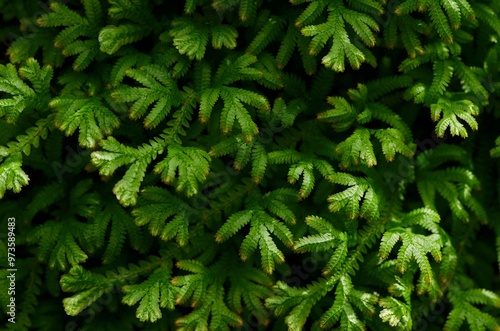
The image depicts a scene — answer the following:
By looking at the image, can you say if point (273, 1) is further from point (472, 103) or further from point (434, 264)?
point (434, 264)

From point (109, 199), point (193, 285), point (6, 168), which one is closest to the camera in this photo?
point (6, 168)

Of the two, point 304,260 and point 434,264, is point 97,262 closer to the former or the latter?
point 304,260

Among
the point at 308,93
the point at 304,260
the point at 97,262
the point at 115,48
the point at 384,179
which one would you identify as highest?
the point at 115,48

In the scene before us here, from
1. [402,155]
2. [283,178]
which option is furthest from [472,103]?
[283,178]

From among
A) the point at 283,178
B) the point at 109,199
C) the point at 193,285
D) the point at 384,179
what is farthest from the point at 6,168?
the point at 384,179

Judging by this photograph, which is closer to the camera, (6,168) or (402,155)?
(6,168)

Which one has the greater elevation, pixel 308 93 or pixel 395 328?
pixel 308 93

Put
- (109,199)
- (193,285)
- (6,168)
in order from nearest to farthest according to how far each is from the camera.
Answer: (6,168) < (193,285) < (109,199)
